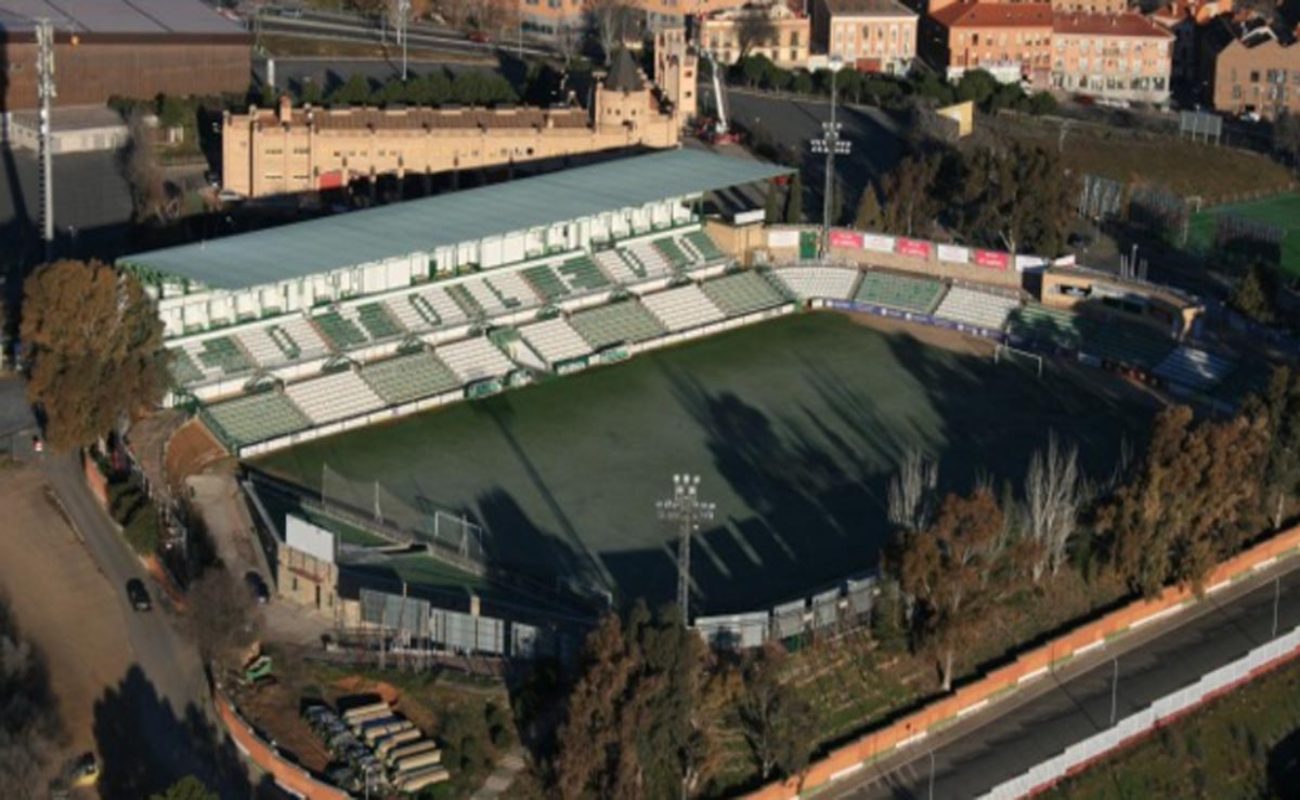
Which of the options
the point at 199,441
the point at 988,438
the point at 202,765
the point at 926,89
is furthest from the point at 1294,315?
the point at 202,765

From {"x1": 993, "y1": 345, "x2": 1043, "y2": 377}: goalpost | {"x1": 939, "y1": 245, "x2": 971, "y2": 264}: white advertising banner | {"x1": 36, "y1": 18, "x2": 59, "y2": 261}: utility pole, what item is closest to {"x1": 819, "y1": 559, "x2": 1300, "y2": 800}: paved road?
{"x1": 993, "y1": 345, "x2": 1043, "y2": 377}: goalpost

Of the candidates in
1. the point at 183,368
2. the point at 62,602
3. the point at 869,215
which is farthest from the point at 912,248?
the point at 62,602

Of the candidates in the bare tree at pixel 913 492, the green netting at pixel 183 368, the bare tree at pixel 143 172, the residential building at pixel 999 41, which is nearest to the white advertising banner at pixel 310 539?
the green netting at pixel 183 368

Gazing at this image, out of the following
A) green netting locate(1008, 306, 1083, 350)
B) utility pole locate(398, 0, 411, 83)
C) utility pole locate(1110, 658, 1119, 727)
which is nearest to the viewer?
utility pole locate(1110, 658, 1119, 727)

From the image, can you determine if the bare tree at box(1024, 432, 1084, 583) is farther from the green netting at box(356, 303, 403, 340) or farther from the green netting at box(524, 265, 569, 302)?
the green netting at box(356, 303, 403, 340)

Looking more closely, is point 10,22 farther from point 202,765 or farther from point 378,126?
point 202,765

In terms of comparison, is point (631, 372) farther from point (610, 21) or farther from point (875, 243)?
point (610, 21)
